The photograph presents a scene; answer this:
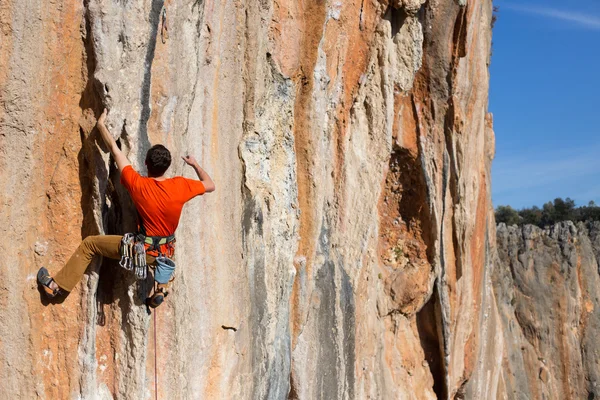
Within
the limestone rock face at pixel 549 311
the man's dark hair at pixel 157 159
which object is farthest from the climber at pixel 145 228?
the limestone rock face at pixel 549 311

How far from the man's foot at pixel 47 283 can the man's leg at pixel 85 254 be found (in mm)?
56

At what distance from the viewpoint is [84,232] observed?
5176 millimetres

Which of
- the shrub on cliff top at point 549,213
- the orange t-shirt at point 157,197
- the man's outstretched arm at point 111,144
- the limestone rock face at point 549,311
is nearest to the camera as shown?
the orange t-shirt at point 157,197

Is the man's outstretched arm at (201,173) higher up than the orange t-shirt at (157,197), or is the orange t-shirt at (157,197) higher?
the man's outstretched arm at (201,173)

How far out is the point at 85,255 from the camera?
485 cm

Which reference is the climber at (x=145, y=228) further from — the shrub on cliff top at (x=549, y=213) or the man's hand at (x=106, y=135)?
the shrub on cliff top at (x=549, y=213)

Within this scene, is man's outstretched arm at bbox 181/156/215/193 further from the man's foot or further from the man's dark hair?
the man's foot

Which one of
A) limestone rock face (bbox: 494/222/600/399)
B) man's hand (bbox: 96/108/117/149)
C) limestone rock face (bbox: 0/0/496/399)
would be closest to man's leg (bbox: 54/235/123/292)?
limestone rock face (bbox: 0/0/496/399)

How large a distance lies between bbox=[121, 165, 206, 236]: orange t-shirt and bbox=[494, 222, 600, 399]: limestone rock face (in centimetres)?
1704

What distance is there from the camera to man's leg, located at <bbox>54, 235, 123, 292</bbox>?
4.81m

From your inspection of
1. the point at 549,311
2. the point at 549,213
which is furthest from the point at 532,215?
the point at 549,311

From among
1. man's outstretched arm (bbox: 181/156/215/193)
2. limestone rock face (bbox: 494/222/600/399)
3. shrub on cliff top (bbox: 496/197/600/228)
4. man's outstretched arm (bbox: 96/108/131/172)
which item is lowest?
limestone rock face (bbox: 494/222/600/399)

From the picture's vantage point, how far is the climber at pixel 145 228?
15.4 feet

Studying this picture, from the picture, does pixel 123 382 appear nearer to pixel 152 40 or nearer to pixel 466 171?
pixel 152 40
